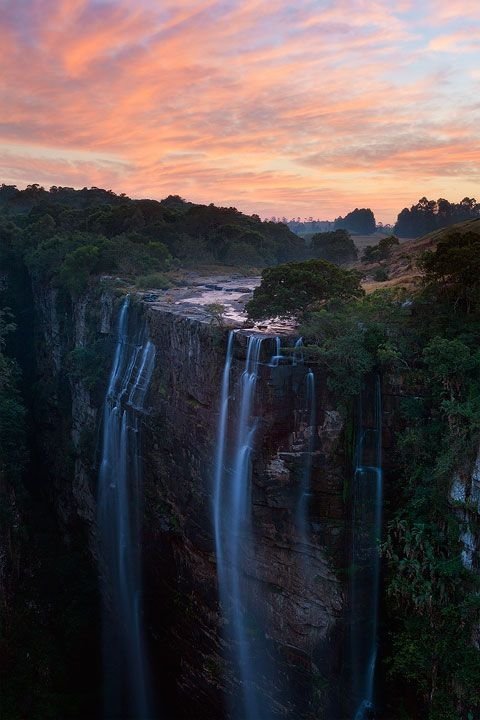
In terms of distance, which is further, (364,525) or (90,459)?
(90,459)

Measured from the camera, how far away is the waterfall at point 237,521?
57.9 feet

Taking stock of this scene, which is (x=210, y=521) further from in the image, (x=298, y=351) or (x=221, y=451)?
(x=298, y=351)

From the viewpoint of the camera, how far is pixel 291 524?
1728 cm

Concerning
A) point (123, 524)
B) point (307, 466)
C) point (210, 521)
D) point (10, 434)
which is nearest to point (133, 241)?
point (10, 434)

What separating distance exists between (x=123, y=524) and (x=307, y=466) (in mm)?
11671

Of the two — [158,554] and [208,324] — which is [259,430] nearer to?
[208,324]

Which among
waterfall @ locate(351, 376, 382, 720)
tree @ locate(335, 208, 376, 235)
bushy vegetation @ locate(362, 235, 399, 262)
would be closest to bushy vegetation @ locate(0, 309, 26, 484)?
waterfall @ locate(351, 376, 382, 720)

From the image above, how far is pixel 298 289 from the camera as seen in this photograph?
20031mm

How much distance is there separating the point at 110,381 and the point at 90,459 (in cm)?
385

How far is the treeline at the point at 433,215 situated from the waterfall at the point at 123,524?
135 ft

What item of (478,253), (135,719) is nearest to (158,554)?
(135,719)

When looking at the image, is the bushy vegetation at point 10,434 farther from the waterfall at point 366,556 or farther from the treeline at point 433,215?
the treeline at point 433,215

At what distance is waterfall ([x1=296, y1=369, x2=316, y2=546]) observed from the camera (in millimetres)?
16547

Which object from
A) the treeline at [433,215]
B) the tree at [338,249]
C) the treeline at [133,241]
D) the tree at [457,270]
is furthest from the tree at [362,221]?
the tree at [457,270]
